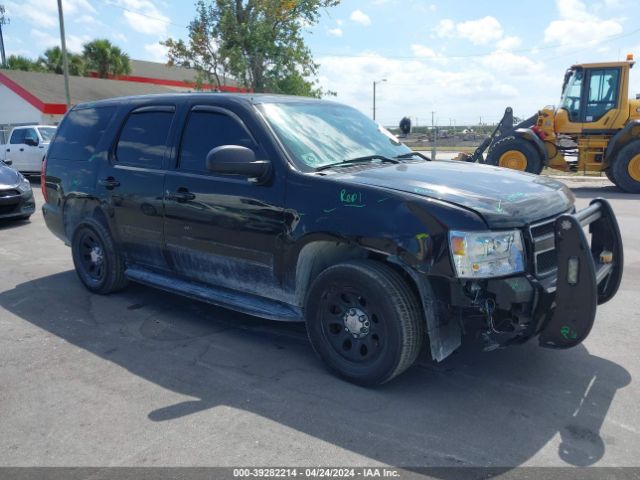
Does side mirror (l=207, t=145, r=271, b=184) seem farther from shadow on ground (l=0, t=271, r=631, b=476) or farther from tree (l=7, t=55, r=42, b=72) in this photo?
tree (l=7, t=55, r=42, b=72)

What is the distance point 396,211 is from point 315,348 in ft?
3.74

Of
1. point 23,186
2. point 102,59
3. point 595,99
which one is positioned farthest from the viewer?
point 102,59

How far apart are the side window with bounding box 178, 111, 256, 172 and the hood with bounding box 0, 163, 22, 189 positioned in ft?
20.7

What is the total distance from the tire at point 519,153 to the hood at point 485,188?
11.1 metres

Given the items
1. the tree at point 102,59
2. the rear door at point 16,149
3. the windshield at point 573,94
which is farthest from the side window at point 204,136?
the tree at point 102,59

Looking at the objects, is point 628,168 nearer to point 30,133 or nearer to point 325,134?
point 325,134

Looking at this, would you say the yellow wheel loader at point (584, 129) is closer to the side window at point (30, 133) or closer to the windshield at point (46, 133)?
the windshield at point (46, 133)

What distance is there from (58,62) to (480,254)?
46541 mm

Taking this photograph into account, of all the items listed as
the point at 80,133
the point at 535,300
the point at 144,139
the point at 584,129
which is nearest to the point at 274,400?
the point at 535,300

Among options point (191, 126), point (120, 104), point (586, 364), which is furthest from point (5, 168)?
point (586, 364)

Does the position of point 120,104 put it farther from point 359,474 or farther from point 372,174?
point 359,474

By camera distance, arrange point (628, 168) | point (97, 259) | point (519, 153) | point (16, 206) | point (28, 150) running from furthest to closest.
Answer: point (28, 150)
point (519, 153)
point (628, 168)
point (16, 206)
point (97, 259)

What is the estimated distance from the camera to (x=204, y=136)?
14.6 feet

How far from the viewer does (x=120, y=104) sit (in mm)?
5336
